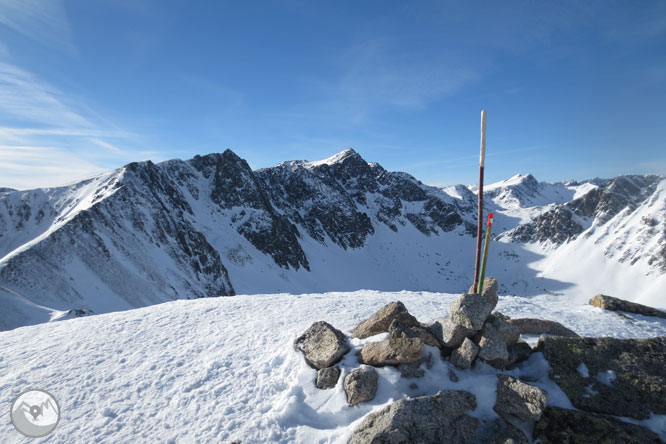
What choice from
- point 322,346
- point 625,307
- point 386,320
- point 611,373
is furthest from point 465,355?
point 625,307

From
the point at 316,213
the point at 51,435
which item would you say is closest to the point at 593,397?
the point at 51,435

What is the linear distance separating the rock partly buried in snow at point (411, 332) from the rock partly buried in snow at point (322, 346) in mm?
1471

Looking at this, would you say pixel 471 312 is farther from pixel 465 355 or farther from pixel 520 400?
pixel 520 400

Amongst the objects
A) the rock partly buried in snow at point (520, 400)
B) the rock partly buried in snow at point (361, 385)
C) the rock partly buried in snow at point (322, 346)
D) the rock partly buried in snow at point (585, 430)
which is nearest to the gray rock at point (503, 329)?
the rock partly buried in snow at point (520, 400)

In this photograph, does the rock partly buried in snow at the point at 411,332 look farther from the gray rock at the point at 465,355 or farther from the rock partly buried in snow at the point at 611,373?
the rock partly buried in snow at the point at 611,373

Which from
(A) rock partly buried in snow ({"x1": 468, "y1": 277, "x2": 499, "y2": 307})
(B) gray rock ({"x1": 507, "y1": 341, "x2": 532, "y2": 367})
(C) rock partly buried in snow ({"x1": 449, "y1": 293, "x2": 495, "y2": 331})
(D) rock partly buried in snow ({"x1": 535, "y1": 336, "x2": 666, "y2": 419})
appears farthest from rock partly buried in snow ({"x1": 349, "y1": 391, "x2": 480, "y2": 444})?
(A) rock partly buried in snow ({"x1": 468, "y1": 277, "x2": 499, "y2": 307})

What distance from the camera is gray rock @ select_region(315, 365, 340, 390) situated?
8.21m

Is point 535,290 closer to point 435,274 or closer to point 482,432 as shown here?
point 435,274

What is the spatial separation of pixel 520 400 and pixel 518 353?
7.13 feet

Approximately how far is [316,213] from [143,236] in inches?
2862

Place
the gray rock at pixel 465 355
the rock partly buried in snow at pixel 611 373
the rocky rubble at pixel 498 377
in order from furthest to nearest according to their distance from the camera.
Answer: the gray rock at pixel 465 355
the rock partly buried in snow at pixel 611 373
the rocky rubble at pixel 498 377

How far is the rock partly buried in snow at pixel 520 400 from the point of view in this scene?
6660 mm

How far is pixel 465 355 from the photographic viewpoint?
808cm

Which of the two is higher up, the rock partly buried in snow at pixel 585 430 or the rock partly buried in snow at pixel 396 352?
the rock partly buried in snow at pixel 396 352
